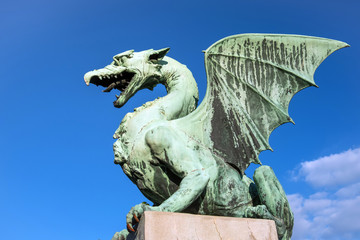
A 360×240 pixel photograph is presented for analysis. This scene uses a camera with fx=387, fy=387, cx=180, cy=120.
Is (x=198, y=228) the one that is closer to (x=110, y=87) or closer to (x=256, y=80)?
(x=256, y=80)

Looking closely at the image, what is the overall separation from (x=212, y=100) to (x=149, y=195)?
136 cm

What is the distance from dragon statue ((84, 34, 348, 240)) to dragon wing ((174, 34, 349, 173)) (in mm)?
12

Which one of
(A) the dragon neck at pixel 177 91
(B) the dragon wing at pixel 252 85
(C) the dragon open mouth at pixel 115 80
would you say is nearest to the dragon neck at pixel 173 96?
(A) the dragon neck at pixel 177 91

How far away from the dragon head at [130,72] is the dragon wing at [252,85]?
27.8 inches

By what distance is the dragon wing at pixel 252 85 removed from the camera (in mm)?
4535

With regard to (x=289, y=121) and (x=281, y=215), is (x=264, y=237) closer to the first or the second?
(x=281, y=215)

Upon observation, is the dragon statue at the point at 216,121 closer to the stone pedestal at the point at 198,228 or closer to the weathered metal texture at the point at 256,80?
the weathered metal texture at the point at 256,80

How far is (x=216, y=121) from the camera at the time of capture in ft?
15.0

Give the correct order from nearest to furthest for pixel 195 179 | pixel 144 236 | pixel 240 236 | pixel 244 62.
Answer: pixel 144 236 → pixel 240 236 → pixel 195 179 → pixel 244 62

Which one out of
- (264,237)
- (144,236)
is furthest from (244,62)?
(144,236)

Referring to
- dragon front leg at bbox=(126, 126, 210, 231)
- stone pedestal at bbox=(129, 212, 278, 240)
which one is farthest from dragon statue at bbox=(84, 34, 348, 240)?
stone pedestal at bbox=(129, 212, 278, 240)

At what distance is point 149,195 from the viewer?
171 inches

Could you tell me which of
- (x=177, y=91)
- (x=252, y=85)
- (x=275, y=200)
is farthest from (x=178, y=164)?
(x=252, y=85)

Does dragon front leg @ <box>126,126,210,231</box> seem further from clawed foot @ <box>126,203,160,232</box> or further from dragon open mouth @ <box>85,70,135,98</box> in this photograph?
dragon open mouth @ <box>85,70,135,98</box>
